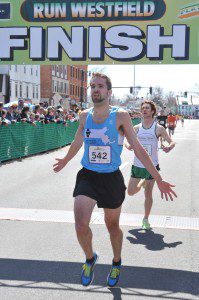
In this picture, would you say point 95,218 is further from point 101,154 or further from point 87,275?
point 101,154

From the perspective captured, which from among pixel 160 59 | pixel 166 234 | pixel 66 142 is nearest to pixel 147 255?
pixel 166 234

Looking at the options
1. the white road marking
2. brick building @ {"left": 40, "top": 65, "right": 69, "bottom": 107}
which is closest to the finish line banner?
the white road marking

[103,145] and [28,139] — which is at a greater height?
[103,145]

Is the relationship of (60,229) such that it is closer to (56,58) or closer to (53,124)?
(56,58)

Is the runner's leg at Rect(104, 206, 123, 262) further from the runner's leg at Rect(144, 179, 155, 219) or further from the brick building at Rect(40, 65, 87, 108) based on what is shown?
the brick building at Rect(40, 65, 87, 108)

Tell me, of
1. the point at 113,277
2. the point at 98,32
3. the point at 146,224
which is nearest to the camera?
the point at 113,277

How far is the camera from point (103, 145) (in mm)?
4191

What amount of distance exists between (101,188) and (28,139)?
12877 millimetres

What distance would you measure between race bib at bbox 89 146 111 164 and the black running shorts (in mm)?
122

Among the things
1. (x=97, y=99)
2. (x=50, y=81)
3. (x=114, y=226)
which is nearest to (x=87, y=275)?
(x=114, y=226)

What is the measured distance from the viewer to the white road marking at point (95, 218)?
6.85m

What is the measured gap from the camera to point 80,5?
9.58 meters

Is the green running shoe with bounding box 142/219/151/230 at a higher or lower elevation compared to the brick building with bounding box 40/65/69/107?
lower

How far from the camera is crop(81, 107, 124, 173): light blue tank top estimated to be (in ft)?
13.7
